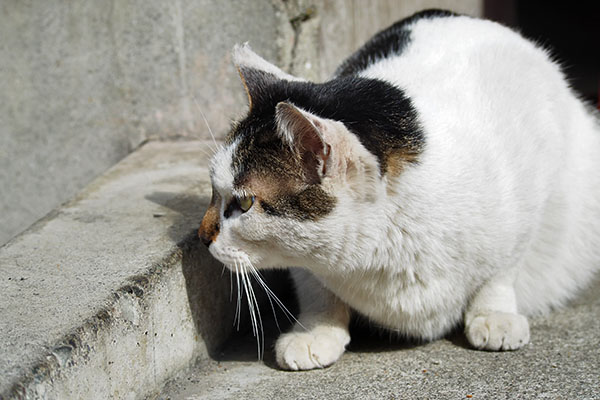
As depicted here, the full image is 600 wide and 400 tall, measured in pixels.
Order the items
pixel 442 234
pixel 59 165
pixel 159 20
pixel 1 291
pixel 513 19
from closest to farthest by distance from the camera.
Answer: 1. pixel 1 291
2. pixel 442 234
3. pixel 159 20
4. pixel 59 165
5. pixel 513 19

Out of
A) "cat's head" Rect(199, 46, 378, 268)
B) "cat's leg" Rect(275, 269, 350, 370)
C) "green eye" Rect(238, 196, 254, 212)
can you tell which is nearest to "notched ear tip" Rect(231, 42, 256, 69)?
"cat's head" Rect(199, 46, 378, 268)

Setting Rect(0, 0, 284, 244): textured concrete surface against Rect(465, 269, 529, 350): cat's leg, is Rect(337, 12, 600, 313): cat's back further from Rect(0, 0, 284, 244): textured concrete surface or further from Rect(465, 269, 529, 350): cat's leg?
Rect(0, 0, 284, 244): textured concrete surface

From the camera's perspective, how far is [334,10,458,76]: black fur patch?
272cm

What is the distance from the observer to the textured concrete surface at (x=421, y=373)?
210cm

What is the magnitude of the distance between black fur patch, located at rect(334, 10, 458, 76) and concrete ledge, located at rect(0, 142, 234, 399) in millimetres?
789

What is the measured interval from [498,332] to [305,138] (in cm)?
101

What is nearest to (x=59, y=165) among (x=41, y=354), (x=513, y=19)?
(x=41, y=354)

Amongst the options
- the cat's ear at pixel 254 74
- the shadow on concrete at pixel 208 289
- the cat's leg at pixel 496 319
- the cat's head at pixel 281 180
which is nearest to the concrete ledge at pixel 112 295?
the shadow on concrete at pixel 208 289

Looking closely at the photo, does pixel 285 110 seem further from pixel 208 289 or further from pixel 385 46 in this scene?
pixel 385 46

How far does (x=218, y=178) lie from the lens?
215 cm

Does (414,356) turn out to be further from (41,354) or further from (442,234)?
(41,354)

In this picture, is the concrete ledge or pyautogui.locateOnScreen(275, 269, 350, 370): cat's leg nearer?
the concrete ledge

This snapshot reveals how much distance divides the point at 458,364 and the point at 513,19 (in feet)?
16.5

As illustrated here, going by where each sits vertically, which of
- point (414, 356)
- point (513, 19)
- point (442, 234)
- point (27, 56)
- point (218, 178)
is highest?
point (513, 19)
